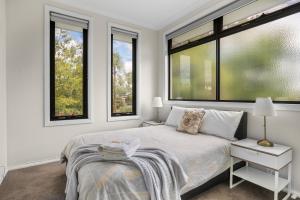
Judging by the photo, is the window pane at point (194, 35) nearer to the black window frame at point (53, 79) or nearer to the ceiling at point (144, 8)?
the ceiling at point (144, 8)

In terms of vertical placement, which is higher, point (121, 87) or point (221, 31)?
point (221, 31)

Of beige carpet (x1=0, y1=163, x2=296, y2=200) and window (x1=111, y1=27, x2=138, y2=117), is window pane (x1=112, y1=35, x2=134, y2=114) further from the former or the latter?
beige carpet (x1=0, y1=163, x2=296, y2=200)

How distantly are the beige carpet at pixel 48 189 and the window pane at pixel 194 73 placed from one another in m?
1.52

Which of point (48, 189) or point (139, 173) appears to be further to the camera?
point (48, 189)

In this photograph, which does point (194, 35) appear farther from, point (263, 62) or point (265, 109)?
point (265, 109)

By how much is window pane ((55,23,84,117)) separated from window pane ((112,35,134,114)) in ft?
2.31

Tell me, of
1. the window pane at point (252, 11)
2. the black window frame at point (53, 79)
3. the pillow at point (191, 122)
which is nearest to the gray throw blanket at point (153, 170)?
the pillow at point (191, 122)

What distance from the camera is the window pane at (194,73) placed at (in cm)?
310

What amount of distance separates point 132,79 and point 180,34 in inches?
57.5

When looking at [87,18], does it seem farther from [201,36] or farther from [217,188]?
[217,188]


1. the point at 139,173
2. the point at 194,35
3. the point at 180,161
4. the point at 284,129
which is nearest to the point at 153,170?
the point at 139,173

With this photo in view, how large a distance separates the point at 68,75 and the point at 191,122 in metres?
2.41

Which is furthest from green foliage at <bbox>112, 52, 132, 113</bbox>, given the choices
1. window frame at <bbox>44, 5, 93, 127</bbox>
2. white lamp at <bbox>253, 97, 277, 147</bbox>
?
white lamp at <bbox>253, 97, 277, 147</bbox>

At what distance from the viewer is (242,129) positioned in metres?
2.36
